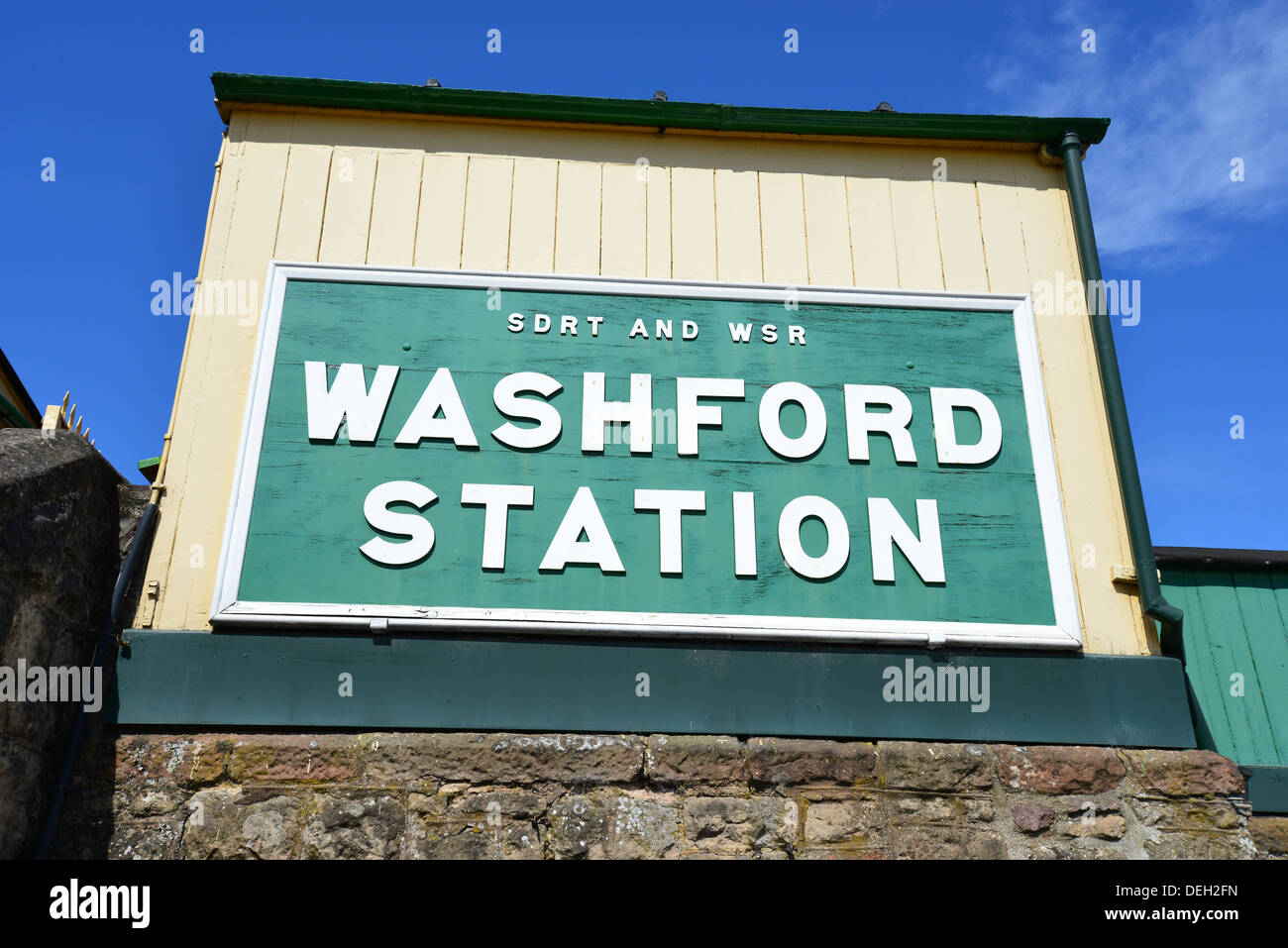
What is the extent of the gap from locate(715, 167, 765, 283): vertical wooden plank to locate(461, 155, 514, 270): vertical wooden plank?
1.15 meters

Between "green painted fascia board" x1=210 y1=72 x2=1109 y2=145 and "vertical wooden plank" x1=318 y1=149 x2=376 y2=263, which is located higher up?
"green painted fascia board" x1=210 y1=72 x2=1109 y2=145

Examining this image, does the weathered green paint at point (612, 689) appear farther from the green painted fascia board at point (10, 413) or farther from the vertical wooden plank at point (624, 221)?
the green painted fascia board at point (10, 413)

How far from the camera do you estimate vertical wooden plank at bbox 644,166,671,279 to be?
5.43 metres

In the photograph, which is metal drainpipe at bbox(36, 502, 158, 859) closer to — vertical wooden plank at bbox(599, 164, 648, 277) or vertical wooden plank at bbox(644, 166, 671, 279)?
vertical wooden plank at bbox(599, 164, 648, 277)

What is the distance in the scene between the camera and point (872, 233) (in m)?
5.61

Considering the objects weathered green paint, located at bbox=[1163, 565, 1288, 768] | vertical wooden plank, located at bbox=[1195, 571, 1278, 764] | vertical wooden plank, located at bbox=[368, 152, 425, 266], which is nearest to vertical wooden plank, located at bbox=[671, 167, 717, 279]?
vertical wooden plank, located at bbox=[368, 152, 425, 266]

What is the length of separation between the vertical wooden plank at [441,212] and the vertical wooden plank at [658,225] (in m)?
1.01

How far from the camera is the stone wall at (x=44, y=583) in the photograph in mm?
3926

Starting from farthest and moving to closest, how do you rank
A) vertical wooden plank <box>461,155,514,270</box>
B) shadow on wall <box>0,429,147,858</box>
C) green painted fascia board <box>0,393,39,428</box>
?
green painted fascia board <box>0,393,39,428</box>, vertical wooden plank <box>461,155,514,270</box>, shadow on wall <box>0,429,147,858</box>

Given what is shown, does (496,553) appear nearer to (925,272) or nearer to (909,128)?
(925,272)

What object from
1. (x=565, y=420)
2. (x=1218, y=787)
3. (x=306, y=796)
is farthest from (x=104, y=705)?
(x=1218, y=787)

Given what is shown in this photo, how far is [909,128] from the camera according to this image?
228 inches

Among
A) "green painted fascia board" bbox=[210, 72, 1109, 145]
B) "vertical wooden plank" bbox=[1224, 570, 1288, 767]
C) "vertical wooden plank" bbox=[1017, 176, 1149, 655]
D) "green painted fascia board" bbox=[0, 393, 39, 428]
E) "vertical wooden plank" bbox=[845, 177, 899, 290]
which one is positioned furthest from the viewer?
"vertical wooden plank" bbox=[1224, 570, 1288, 767]

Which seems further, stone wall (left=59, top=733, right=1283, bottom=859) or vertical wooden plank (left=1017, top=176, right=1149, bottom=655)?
vertical wooden plank (left=1017, top=176, right=1149, bottom=655)
